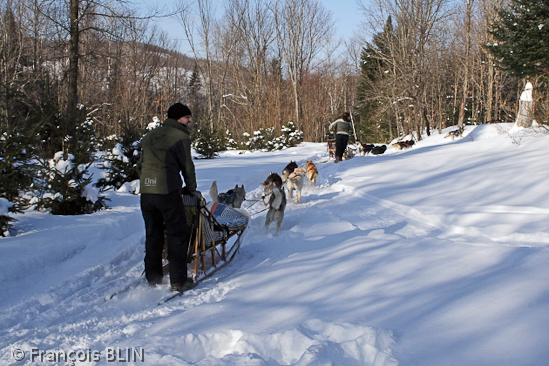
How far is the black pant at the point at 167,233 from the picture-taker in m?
3.16

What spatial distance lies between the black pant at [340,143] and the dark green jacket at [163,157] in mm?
9658

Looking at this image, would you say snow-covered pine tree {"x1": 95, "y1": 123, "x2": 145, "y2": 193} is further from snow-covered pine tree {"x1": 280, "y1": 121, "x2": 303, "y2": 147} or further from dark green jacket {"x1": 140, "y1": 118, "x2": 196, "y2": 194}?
snow-covered pine tree {"x1": 280, "y1": 121, "x2": 303, "y2": 147}

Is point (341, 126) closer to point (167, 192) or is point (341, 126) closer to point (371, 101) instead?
point (167, 192)

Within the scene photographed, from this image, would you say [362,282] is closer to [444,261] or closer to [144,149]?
[444,261]

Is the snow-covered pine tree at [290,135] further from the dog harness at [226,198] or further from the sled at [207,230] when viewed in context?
the sled at [207,230]

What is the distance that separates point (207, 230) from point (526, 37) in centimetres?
1373

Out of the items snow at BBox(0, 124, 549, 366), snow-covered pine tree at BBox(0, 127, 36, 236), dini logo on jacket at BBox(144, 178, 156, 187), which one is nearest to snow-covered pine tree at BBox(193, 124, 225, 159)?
snow at BBox(0, 124, 549, 366)

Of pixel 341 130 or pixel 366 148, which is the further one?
pixel 366 148

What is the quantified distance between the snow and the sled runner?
18 cm

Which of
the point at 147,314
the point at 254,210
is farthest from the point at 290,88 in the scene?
the point at 147,314

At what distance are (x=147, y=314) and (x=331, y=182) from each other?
7098 mm

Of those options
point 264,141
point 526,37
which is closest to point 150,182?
point 526,37

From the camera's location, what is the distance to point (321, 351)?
197cm

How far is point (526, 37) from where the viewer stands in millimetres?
12438
